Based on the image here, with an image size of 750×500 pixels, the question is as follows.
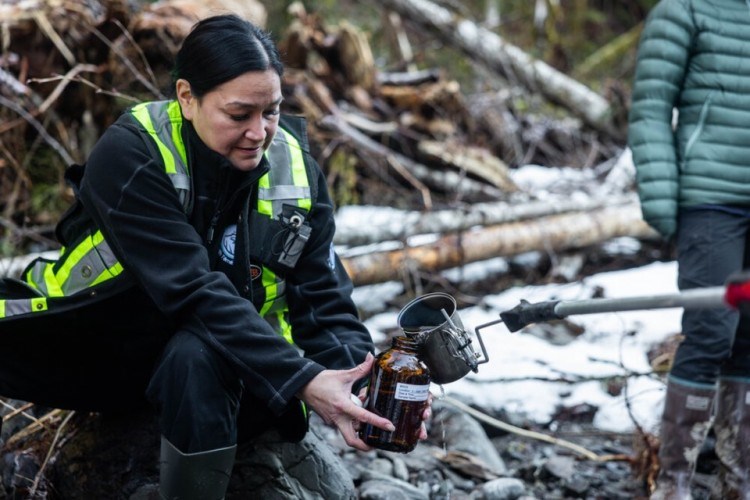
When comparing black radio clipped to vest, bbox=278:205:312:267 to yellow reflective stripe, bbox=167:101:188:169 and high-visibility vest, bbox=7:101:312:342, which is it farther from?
yellow reflective stripe, bbox=167:101:188:169

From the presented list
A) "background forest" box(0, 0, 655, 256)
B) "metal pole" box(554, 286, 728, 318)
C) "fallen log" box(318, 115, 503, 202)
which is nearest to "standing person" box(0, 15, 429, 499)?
"metal pole" box(554, 286, 728, 318)

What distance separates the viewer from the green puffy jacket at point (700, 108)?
3.24 metres

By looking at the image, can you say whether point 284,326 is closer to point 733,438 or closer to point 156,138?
point 156,138

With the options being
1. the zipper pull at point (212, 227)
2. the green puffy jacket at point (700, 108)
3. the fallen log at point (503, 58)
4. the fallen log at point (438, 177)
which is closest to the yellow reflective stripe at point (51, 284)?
the zipper pull at point (212, 227)

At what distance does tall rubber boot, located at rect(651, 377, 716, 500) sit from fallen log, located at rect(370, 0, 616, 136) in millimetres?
5582

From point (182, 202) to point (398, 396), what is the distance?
0.82 m

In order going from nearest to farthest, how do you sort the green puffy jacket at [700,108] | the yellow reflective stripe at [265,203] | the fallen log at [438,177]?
the yellow reflective stripe at [265,203] < the green puffy jacket at [700,108] < the fallen log at [438,177]

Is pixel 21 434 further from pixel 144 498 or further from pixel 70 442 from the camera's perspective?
pixel 144 498

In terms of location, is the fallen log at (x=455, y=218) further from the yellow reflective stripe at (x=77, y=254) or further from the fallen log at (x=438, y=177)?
the yellow reflective stripe at (x=77, y=254)

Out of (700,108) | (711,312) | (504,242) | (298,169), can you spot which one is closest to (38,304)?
(298,169)

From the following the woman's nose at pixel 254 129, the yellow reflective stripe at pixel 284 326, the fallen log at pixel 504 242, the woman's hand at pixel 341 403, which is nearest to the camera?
the woman's hand at pixel 341 403

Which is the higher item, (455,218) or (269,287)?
(269,287)

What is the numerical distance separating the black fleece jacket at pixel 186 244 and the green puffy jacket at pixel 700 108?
1603 millimetres

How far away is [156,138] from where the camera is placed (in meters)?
2.46
